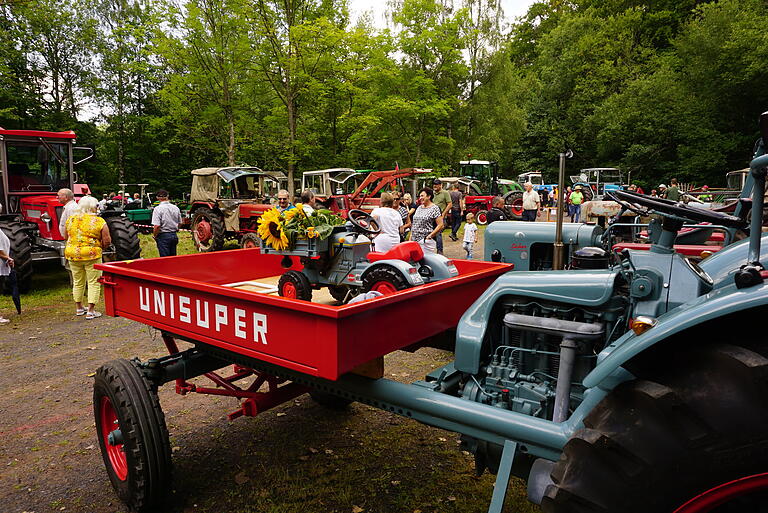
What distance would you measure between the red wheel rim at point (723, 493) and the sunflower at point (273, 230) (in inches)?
152

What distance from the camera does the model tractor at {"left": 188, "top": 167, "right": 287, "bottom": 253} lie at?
12.2 metres

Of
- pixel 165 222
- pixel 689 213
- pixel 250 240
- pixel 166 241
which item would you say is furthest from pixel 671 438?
pixel 250 240

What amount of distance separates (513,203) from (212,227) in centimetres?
1312

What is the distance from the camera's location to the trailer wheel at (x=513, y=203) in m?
18.6

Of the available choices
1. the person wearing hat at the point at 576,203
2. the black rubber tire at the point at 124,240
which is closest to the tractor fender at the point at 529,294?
the black rubber tire at the point at 124,240

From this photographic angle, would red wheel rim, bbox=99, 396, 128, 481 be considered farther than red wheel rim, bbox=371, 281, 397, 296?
No

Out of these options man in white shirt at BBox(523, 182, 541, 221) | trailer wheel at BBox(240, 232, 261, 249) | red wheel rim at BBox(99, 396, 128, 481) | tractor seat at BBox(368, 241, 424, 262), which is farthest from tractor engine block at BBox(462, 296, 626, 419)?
man in white shirt at BBox(523, 182, 541, 221)

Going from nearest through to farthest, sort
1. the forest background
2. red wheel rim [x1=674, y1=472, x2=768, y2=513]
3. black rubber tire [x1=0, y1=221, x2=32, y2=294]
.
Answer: red wheel rim [x1=674, y1=472, x2=768, y2=513]
black rubber tire [x1=0, y1=221, x2=32, y2=294]
the forest background

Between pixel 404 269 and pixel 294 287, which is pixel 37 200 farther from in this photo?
pixel 404 269

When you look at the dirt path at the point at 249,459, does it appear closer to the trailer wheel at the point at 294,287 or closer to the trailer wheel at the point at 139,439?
the trailer wheel at the point at 139,439

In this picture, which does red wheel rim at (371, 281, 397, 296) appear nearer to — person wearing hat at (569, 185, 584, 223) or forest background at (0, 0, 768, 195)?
person wearing hat at (569, 185, 584, 223)

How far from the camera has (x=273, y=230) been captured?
463 cm

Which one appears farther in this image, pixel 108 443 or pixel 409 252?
pixel 409 252

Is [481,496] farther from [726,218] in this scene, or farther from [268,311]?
[726,218]
